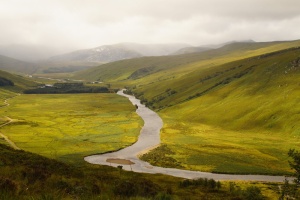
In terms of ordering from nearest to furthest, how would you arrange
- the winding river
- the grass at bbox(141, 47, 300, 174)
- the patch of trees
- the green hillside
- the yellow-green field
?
1. the patch of trees
2. the winding river
3. the green hillside
4. the grass at bbox(141, 47, 300, 174)
5. the yellow-green field

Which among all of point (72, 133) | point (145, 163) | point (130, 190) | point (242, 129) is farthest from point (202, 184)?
point (242, 129)

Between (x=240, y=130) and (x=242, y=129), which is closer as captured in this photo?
(x=240, y=130)

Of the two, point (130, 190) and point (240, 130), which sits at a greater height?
point (130, 190)

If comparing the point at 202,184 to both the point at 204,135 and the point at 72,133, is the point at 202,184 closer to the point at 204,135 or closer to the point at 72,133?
the point at 204,135

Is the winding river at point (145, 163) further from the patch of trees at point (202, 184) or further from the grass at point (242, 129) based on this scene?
the patch of trees at point (202, 184)

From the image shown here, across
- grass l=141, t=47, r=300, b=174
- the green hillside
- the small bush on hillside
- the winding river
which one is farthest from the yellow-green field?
the small bush on hillside

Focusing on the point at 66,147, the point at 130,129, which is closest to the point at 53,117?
the point at 130,129

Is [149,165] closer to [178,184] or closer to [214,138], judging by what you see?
[178,184]

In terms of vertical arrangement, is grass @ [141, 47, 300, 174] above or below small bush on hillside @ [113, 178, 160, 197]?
below

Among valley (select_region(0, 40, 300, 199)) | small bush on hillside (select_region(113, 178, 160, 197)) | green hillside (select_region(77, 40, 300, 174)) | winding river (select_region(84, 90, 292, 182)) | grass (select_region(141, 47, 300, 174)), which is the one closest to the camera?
small bush on hillside (select_region(113, 178, 160, 197))

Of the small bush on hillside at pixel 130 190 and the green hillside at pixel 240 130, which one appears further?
the green hillside at pixel 240 130

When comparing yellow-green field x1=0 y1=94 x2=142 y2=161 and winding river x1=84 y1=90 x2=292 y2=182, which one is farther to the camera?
yellow-green field x1=0 y1=94 x2=142 y2=161

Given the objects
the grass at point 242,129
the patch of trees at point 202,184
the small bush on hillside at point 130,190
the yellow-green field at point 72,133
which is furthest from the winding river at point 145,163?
the small bush on hillside at point 130,190

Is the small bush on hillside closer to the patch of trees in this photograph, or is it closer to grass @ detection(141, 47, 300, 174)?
the patch of trees
